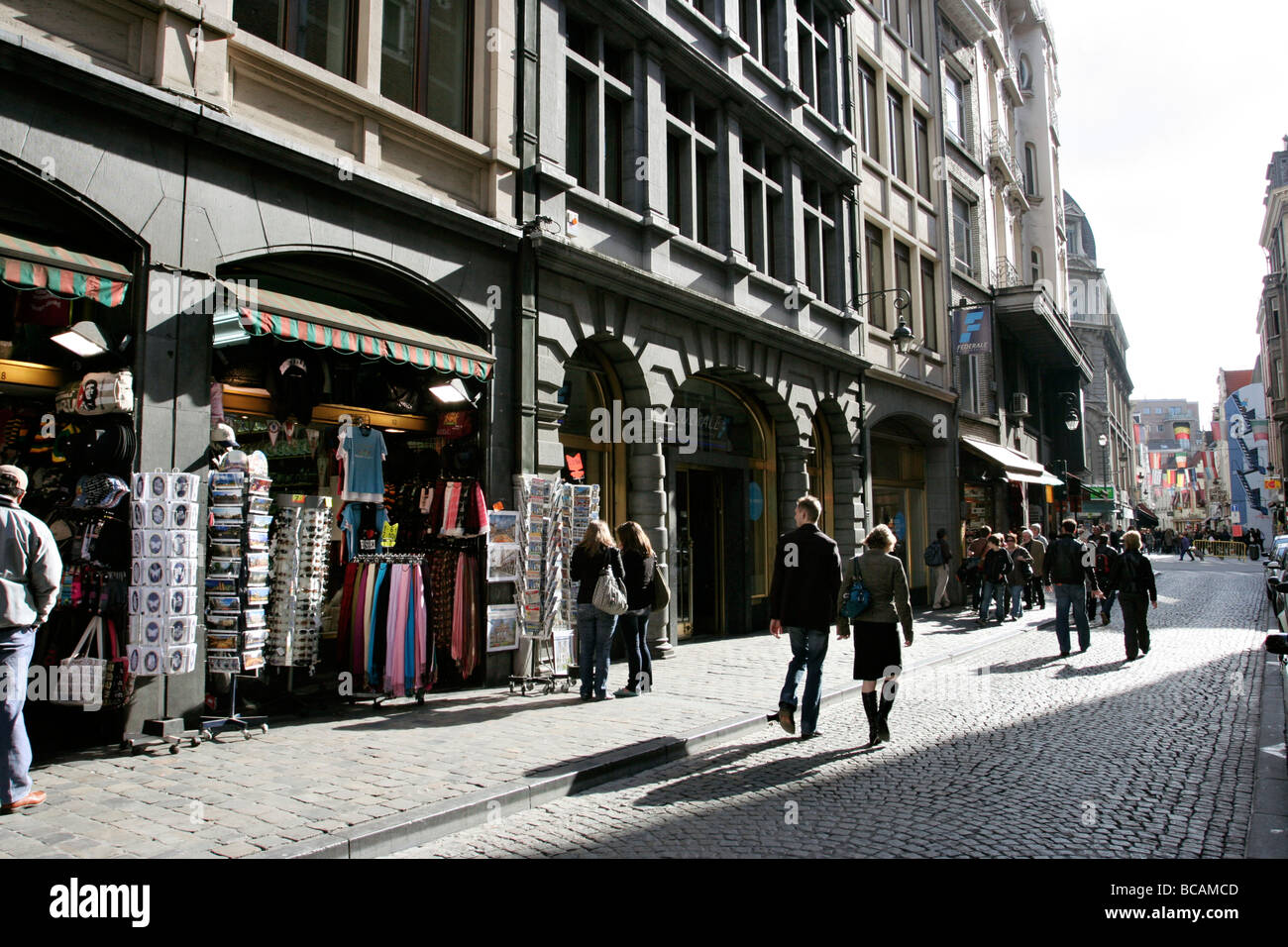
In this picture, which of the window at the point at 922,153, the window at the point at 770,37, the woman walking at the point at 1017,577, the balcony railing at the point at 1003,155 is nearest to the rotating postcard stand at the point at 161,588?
the window at the point at 770,37

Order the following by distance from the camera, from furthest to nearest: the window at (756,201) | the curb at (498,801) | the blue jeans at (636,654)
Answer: the window at (756,201) < the blue jeans at (636,654) < the curb at (498,801)

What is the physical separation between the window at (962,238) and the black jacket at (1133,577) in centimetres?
1488

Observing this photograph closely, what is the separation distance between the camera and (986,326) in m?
23.4

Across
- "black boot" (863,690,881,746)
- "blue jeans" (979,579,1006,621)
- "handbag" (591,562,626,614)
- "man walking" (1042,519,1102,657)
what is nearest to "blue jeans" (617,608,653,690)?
"handbag" (591,562,626,614)

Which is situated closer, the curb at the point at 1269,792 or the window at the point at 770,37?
the curb at the point at 1269,792

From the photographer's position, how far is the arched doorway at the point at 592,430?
40.5 ft

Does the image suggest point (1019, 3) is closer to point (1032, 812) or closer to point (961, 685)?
point (961, 685)

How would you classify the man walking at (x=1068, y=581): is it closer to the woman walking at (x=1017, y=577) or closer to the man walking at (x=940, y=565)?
the woman walking at (x=1017, y=577)

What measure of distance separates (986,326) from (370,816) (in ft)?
72.0

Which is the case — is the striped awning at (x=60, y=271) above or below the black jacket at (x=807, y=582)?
above

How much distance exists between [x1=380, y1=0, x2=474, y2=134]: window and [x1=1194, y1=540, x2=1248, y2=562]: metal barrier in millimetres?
53593

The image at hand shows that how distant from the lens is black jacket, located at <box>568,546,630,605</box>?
930 centimetres

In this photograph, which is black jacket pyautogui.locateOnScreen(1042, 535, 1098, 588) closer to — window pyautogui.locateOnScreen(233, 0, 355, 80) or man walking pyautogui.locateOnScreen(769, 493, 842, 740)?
man walking pyautogui.locateOnScreen(769, 493, 842, 740)
